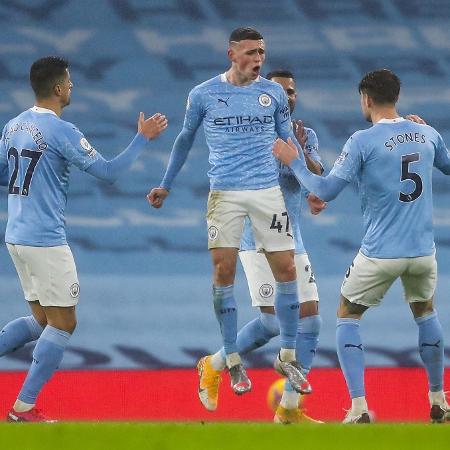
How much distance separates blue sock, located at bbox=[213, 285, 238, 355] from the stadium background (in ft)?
13.8

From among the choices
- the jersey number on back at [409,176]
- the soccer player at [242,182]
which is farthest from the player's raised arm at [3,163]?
the jersey number on back at [409,176]

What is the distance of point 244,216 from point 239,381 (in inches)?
34.2

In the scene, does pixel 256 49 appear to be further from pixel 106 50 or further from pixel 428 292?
pixel 106 50

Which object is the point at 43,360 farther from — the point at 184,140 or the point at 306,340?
the point at 306,340

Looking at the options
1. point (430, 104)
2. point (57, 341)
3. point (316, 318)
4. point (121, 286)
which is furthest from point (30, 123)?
point (430, 104)

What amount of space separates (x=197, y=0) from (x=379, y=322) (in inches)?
131

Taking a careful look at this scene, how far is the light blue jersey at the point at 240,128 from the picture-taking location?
6543 mm

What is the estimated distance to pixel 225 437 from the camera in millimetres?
4574

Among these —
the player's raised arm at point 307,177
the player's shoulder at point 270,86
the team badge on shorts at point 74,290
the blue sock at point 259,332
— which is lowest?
the blue sock at point 259,332

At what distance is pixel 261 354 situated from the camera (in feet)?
35.6

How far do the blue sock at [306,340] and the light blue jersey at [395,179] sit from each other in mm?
1299

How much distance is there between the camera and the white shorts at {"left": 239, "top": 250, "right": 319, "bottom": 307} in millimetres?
7328

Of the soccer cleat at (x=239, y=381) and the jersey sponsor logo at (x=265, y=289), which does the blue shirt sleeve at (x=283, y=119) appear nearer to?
the jersey sponsor logo at (x=265, y=289)

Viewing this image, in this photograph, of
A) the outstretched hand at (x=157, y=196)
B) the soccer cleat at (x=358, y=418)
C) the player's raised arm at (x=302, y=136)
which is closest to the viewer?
the soccer cleat at (x=358, y=418)
